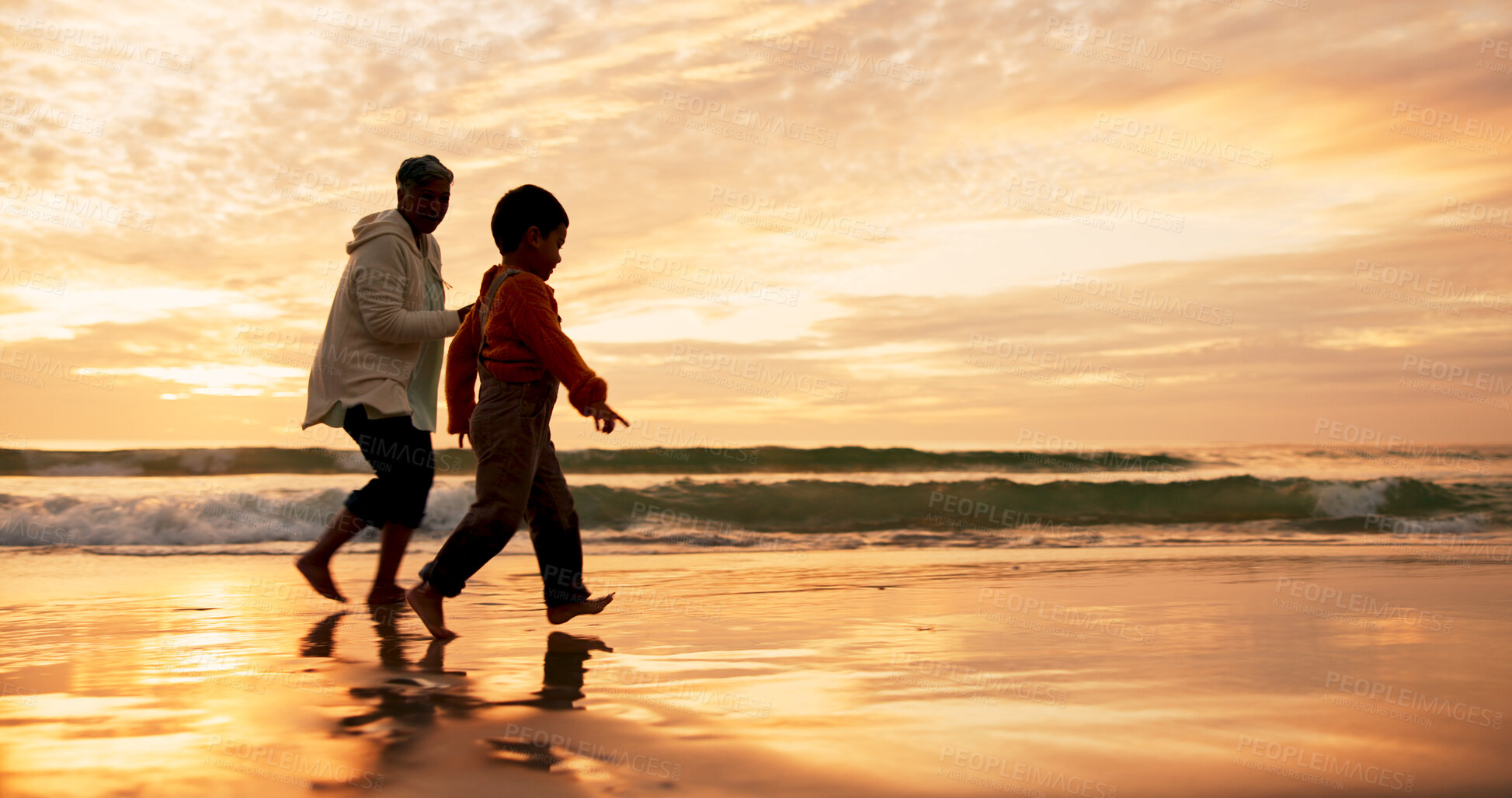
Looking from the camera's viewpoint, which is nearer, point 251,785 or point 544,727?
point 251,785

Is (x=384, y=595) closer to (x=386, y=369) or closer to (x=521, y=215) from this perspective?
(x=386, y=369)

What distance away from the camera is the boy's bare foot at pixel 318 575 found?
158 inches

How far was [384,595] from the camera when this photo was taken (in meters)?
4.07

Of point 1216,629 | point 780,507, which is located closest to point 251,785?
point 1216,629

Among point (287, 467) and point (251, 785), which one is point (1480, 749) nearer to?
point (251, 785)

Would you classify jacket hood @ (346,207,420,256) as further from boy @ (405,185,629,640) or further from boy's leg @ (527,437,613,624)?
boy's leg @ (527,437,613,624)

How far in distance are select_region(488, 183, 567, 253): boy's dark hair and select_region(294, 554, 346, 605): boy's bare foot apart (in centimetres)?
155

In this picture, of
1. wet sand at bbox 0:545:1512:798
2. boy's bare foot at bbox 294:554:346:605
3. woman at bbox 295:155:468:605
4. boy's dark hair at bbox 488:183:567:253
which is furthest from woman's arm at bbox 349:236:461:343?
wet sand at bbox 0:545:1512:798

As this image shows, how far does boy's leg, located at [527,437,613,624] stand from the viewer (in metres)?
3.45

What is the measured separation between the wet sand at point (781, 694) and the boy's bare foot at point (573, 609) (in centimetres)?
9

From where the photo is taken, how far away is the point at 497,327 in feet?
10.7

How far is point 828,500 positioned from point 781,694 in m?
10.9

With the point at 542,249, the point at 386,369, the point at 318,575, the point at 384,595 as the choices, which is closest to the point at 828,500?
the point at 384,595

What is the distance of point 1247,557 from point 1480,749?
4786 mm
